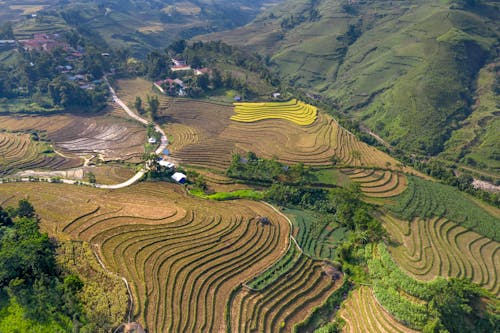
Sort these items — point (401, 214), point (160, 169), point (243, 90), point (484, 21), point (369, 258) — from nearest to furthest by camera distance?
point (369, 258)
point (401, 214)
point (160, 169)
point (243, 90)
point (484, 21)

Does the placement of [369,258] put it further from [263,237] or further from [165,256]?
[165,256]

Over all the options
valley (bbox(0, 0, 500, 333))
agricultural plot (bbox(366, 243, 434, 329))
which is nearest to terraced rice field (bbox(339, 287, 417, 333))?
valley (bbox(0, 0, 500, 333))

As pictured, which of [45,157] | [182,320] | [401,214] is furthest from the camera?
[45,157]

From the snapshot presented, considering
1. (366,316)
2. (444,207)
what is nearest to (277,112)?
(444,207)

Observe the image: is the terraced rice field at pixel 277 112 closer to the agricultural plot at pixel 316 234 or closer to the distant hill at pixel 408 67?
the distant hill at pixel 408 67

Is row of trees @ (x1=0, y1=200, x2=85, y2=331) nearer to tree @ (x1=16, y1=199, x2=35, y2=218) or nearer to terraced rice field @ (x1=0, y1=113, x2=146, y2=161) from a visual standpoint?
tree @ (x1=16, y1=199, x2=35, y2=218)

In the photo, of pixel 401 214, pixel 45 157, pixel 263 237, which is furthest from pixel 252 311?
pixel 45 157

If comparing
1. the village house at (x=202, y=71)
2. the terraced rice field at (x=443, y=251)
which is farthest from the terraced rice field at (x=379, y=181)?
the village house at (x=202, y=71)
